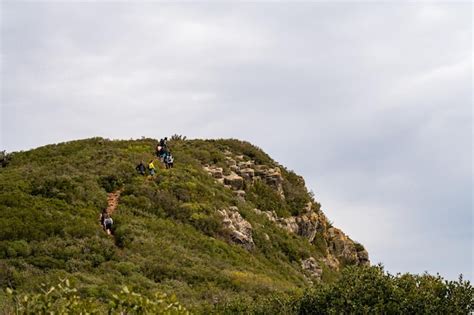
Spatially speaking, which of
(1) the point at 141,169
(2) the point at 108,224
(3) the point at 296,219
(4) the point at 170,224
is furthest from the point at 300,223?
(2) the point at 108,224

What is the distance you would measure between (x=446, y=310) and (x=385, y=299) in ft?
6.76

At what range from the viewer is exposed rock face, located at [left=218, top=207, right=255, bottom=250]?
40.7 metres

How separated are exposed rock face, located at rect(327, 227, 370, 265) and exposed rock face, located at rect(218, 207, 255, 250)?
13.0 m

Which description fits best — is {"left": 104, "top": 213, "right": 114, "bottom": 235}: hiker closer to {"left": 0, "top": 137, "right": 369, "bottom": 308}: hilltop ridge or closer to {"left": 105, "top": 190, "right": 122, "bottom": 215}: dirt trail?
{"left": 0, "top": 137, "right": 369, "bottom": 308}: hilltop ridge

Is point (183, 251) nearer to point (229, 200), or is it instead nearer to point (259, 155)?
point (229, 200)

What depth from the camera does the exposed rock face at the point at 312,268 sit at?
145 ft

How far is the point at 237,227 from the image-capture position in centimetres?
4228

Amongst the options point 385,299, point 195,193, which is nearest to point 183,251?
point 195,193

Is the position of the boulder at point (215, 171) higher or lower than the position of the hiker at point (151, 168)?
higher

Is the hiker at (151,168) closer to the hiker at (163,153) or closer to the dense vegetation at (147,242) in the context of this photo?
the dense vegetation at (147,242)

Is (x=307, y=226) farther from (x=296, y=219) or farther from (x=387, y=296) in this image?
(x=387, y=296)

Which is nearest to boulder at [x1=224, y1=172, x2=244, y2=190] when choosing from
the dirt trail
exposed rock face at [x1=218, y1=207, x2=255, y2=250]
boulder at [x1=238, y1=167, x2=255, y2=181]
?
boulder at [x1=238, y1=167, x2=255, y2=181]

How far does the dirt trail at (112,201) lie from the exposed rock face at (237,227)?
21.4 ft

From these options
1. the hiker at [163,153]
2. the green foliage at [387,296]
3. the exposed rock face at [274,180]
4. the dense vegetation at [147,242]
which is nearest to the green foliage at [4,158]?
the dense vegetation at [147,242]
